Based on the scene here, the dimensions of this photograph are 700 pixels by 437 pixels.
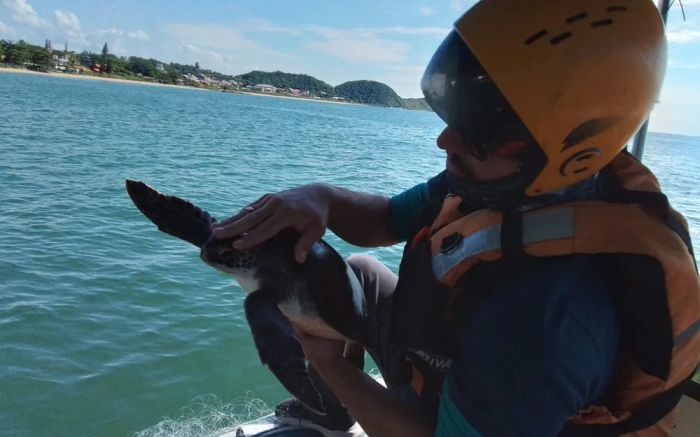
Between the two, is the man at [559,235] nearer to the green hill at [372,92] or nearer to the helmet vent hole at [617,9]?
the helmet vent hole at [617,9]

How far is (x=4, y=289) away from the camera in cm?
785

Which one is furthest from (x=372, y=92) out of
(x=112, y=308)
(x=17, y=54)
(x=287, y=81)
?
(x=112, y=308)

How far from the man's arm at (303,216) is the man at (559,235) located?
28.6 inches

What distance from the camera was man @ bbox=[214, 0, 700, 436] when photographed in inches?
58.0

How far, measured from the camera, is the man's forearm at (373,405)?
6.75 feet

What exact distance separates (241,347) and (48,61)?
128 meters

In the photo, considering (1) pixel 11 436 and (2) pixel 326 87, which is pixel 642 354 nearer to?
(1) pixel 11 436

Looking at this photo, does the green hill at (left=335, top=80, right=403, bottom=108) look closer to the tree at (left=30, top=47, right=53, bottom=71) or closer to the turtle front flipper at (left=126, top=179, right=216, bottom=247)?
the tree at (left=30, top=47, right=53, bottom=71)

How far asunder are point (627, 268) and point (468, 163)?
1.70ft

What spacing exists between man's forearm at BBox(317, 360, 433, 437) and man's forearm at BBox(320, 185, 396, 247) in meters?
0.66

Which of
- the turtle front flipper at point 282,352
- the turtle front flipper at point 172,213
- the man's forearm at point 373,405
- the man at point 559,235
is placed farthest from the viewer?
the turtle front flipper at point 172,213

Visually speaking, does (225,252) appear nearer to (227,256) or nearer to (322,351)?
(227,256)

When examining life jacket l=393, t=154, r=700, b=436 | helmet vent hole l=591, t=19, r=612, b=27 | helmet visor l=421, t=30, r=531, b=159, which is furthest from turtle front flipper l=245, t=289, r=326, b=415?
helmet vent hole l=591, t=19, r=612, b=27

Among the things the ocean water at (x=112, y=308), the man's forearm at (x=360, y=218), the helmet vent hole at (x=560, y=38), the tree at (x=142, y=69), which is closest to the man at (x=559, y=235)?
the helmet vent hole at (x=560, y=38)
